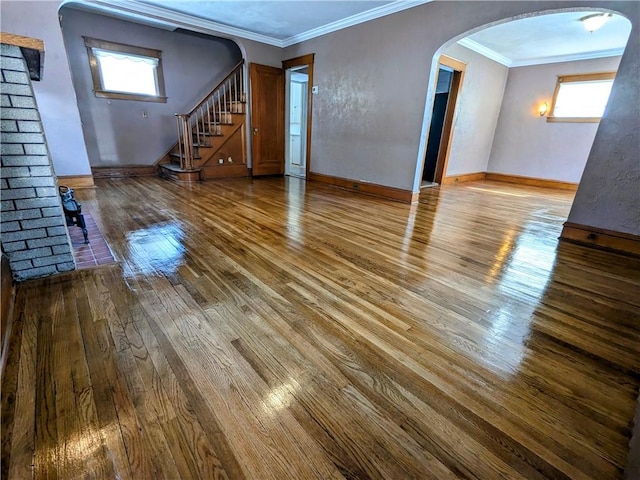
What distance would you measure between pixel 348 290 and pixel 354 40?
474cm

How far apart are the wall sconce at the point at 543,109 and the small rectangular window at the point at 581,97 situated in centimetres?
11

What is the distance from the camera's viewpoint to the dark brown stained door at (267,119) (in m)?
6.17

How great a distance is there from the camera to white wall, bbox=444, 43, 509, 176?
608cm

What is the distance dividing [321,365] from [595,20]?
6090 millimetres

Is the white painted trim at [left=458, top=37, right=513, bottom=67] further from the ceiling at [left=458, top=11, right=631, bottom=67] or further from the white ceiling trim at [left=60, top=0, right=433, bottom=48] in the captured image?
the white ceiling trim at [left=60, top=0, right=433, bottom=48]

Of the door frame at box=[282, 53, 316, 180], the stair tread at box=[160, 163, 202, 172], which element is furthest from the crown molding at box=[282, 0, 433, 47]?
the stair tread at box=[160, 163, 202, 172]

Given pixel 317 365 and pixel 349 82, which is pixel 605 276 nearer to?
pixel 317 365

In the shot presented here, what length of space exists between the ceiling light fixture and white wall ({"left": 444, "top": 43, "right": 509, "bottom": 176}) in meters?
1.82

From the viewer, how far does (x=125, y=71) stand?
18.6 ft

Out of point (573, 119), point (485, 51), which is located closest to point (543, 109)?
point (573, 119)

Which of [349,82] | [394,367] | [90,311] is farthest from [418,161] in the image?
[90,311]

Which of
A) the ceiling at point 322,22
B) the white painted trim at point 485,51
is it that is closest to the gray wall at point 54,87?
the ceiling at point 322,22

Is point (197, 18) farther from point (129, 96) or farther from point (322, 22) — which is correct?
point (322, 22)

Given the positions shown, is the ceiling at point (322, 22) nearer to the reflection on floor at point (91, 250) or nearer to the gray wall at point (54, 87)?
the gray wall at point (54, 87)
